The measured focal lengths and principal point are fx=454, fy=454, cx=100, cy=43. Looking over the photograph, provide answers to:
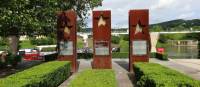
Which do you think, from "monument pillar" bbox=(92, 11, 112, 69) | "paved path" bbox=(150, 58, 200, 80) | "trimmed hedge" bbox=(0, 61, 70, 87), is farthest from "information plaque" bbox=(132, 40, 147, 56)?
"trimmed hedge" bbox=(0, 61, 70, 87)

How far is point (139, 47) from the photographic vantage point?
3266 cm

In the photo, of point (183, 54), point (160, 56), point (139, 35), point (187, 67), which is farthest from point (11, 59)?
point (183, 54)

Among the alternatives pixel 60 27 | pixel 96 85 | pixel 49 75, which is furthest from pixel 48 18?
pixel 96 85

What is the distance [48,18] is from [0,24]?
749 centimetres

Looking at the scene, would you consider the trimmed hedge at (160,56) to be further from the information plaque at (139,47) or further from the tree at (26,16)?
the information plaque at (139,47)

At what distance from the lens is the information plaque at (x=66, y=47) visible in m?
33.4

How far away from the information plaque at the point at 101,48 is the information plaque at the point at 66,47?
1.94 m

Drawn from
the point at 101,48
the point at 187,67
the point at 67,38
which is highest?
the point at 67,38

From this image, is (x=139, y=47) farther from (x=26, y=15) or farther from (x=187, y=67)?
(x=26, y=15)

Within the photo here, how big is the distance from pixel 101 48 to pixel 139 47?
2.75 m

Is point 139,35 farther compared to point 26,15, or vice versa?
point 139,35

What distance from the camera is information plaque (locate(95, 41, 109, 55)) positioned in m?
32.9

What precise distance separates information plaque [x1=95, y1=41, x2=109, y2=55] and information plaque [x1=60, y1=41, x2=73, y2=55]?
1938 millimetres

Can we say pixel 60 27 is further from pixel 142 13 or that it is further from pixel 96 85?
pixel 96 85
